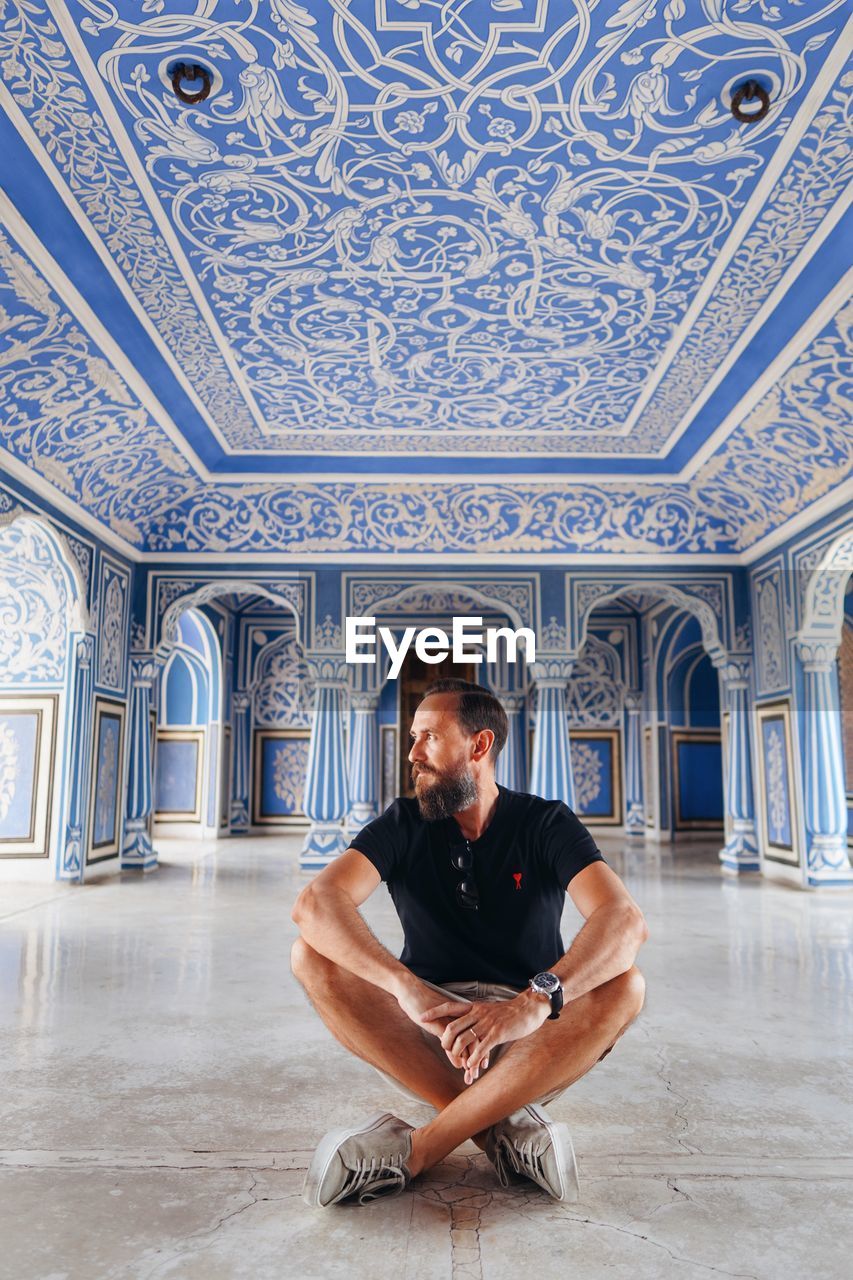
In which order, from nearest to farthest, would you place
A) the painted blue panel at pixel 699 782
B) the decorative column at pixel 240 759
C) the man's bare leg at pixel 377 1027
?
1. the man's bare leg at pixel 377 1027
2. the painted blue panel at pixel 699 782
3. the decorative column at pixel 240 759

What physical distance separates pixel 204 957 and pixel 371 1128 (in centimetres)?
324

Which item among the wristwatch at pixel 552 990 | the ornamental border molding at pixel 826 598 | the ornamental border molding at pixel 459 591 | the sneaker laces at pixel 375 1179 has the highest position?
the ornamental border molding at pixel 459 591

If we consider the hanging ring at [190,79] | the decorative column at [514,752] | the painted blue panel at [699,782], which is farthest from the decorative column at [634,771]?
the hanging ring at [190,79]

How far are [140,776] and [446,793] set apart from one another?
Answer: 799 centimetres

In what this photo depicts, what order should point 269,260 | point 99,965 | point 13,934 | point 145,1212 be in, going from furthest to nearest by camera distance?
point 13,934 → point 269,260 → point 99,965 → point 145,1212

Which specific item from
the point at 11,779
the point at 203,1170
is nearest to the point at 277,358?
the point at 11,779

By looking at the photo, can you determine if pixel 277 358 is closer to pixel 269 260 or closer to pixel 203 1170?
pixel 269 260

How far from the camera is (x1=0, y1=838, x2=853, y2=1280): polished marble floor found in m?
1.80

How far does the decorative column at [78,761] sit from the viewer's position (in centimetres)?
829

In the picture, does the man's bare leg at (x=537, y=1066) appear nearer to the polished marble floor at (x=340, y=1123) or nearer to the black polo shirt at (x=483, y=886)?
the polished marble floor at (x=340, y=1123)

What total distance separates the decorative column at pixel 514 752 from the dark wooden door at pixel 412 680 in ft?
3.31

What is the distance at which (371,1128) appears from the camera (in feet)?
6.54

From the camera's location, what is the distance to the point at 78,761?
27.7 feet

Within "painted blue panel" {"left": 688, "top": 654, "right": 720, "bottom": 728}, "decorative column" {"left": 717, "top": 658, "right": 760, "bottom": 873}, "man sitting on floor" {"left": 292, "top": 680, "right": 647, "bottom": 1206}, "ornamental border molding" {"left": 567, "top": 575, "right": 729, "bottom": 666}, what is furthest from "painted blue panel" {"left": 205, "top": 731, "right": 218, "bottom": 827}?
"man sitting on floor" {"left": 292, "top": 680, "right": 647, "bottom": 1206}
